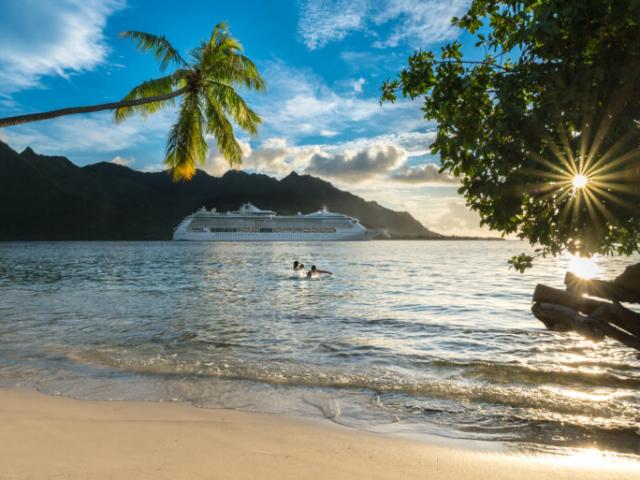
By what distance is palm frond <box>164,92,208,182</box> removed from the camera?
16.0 meters

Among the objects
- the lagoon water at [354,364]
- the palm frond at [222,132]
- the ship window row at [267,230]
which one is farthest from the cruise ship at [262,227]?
the lagoon water at [354,364]

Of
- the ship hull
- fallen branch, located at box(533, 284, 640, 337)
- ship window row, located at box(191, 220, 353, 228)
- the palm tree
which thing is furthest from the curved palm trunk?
ship window row, located at box(191, 220, 353, 228)

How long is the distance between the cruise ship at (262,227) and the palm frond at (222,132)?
342ft

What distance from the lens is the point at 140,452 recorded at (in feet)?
11.2

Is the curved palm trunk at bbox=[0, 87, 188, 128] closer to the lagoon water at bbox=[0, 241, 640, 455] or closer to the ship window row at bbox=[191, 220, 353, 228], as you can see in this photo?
the lagoon water at bbox=[0, 241, 640, 455]

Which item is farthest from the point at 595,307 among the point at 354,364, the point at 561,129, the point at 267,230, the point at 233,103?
the point at 267,230

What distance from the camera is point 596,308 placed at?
5145 mm

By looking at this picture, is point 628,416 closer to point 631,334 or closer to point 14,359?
point 631,334

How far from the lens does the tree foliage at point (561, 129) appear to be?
12.0ft

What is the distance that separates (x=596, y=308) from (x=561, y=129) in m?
2.57

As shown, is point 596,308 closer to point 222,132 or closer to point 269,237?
point 222,132

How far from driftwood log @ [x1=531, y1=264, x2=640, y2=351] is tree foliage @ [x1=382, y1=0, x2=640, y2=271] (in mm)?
640

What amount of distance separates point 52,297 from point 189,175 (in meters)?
7.38

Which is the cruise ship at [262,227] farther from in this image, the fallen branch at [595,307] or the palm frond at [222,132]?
the fallen branch at [595,307]
